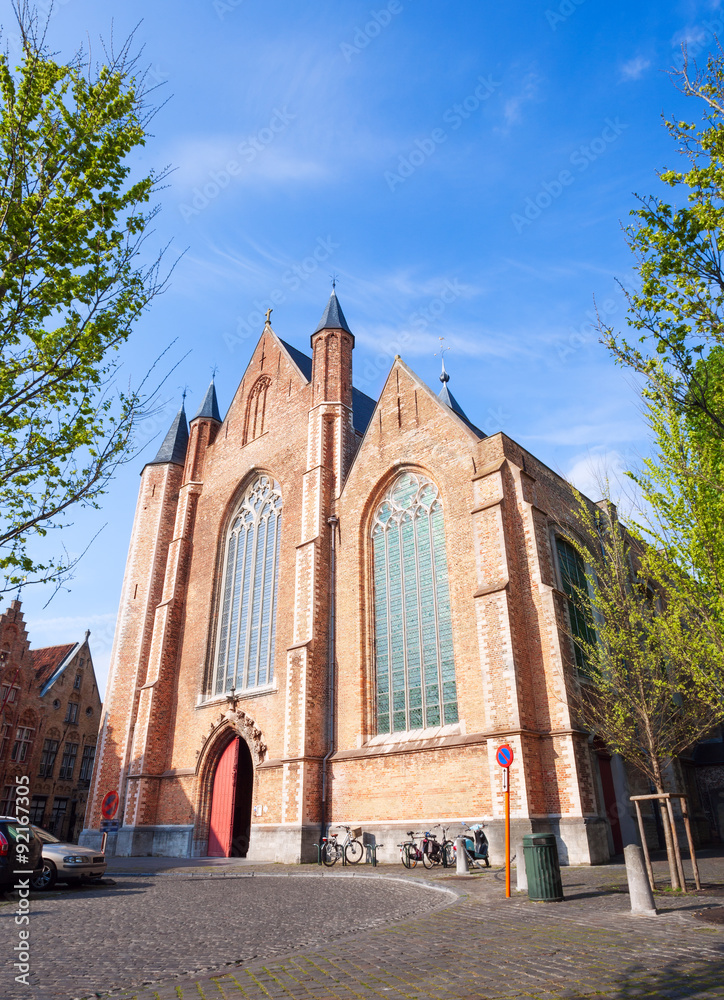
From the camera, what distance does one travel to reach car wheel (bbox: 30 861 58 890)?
12.3 m

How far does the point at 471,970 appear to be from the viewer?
523cm

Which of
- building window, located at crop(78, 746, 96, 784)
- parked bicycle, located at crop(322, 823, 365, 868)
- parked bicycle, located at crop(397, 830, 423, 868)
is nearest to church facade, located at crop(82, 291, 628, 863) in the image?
parked bicycle, located at crop(322, 823, 365, 868)

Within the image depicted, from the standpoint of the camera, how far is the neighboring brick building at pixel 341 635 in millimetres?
14883

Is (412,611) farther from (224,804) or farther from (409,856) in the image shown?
(224,804)

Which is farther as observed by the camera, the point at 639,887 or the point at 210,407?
the point at 210,407

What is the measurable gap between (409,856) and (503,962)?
9.99 metres

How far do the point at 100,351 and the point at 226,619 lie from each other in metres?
17.9

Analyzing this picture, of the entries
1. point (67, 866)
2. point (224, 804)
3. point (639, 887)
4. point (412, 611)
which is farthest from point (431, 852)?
point (224, 804)

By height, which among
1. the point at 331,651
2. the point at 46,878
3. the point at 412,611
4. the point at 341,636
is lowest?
the point at 46,878

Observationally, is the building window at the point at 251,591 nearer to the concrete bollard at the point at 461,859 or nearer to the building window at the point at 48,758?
the concrete bollard at the point at 461,859

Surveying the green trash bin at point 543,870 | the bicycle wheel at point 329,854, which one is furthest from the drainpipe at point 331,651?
the green trash bin at point 543,870

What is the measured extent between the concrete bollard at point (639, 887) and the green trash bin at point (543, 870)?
127 centimetres

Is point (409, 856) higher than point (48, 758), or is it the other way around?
point (48, 758)

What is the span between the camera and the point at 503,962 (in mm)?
5426
